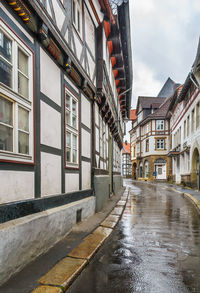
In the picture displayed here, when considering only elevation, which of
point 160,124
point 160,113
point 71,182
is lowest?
point 71,182

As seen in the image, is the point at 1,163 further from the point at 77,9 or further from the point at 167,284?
the point at 77,9

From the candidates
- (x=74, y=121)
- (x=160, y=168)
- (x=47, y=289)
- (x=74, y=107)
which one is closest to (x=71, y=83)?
(x=74, y=107)

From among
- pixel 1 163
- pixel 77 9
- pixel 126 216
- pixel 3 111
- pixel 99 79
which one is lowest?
pixel 126 216

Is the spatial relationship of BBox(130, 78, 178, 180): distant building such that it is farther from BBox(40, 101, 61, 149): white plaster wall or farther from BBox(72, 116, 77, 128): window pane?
BBox(40, 101, 61, 149): white plaster wall

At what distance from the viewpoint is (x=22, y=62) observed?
3.26 meters

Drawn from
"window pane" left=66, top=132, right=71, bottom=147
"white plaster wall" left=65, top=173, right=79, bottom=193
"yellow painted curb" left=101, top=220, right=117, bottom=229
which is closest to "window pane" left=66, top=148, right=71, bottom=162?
"window pane" left=66, top=132, right=71, bottom=147

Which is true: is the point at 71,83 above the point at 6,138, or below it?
above

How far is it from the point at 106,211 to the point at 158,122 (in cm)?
2727

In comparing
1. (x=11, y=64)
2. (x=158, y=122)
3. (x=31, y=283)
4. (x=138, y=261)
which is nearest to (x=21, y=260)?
(x=31, y=283)

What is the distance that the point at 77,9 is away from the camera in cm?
557

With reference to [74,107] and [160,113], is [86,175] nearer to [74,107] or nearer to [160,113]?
[74,107]

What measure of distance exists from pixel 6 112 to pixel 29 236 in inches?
65.9

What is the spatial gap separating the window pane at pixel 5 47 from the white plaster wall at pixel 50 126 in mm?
971

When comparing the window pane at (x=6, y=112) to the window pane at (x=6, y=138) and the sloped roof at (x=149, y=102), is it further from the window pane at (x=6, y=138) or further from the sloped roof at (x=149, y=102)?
the sloped roof at (x=149, y=102)
